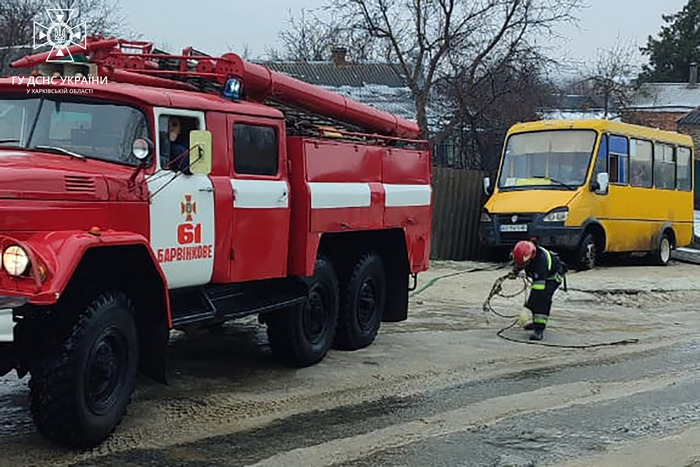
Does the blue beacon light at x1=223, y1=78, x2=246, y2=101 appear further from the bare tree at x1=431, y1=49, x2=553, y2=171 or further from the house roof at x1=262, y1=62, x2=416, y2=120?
the house roof at x1=262, y1=62, x2=416, y2=120

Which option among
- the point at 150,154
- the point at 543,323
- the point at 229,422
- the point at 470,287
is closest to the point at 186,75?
the point at 150,154

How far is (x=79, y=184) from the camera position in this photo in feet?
19.6

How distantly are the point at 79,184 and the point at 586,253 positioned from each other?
14.2 metres

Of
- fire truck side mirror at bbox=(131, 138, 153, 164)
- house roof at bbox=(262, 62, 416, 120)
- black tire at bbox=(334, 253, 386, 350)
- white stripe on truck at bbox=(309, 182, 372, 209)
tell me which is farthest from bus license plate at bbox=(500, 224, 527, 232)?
house roof at bbox=(262, 62, 416, 120)

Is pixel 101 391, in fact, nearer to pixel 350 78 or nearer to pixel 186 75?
pixel 186 75

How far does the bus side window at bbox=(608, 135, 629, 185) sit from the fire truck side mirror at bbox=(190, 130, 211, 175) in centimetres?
1434

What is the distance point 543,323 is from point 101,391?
6164mm

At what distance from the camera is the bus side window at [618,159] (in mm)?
19766

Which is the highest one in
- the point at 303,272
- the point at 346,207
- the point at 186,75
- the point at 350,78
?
the point at 350,78

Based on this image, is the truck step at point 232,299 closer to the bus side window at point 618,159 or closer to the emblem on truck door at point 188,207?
the emblem on truck door at point 188,207

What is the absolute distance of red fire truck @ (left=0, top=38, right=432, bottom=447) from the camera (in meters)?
5.73

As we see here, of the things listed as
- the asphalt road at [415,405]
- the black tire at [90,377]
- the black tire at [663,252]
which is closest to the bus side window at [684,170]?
the black tire at [663,252]

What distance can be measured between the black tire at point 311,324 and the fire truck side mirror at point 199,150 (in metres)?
2.21

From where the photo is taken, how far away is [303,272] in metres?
8.36
